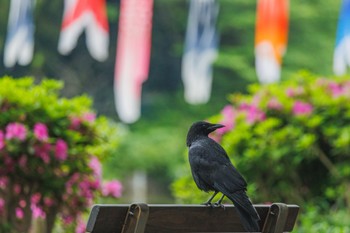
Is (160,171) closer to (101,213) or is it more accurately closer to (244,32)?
(244,32)

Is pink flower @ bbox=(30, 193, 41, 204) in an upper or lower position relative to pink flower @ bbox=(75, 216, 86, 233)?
upper

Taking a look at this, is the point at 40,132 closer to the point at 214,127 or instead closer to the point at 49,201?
the point at 49,201

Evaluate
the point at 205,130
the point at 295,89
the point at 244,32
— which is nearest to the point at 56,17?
the point at 244,32

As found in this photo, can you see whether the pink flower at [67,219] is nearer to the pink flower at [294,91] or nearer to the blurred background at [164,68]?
the pink flower at [294,91]

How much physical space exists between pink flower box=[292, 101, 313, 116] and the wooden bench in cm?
337

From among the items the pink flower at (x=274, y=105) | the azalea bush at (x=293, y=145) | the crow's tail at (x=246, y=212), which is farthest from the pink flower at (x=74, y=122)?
the crow's tail at (x=246, y=212)

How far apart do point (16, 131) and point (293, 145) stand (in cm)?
225

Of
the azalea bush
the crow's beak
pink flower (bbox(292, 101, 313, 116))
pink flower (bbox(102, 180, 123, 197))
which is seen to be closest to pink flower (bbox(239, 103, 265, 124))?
the azalea bush

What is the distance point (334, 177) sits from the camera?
23.4ft

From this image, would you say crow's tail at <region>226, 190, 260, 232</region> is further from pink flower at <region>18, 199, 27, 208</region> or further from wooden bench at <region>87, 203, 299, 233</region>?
pink flower at <region>18, 199, 27, 208</region>

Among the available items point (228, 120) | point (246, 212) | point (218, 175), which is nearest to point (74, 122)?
point (228, 120)

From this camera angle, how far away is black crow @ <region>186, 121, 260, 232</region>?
136 inches

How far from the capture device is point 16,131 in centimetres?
561

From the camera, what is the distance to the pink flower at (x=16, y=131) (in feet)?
18.4
